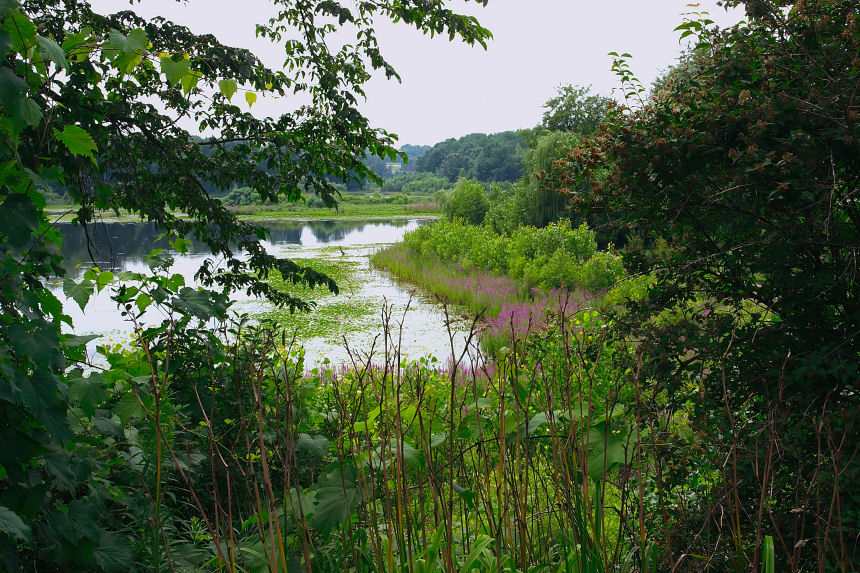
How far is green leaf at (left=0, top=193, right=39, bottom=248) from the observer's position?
153 centimetres

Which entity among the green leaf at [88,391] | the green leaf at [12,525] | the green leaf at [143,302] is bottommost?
the green leaf at [12,525]

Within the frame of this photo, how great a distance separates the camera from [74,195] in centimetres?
323

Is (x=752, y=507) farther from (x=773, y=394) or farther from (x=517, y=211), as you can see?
(x=517, y=211)

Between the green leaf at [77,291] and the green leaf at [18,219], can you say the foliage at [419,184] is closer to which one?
the green leaf at [77,291]

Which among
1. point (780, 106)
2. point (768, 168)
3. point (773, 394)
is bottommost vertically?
point (773, 394)

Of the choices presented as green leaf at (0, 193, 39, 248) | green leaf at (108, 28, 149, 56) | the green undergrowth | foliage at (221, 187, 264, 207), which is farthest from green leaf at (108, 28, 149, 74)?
the green undergrowth

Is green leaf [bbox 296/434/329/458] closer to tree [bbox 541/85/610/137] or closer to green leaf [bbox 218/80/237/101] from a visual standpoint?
green leaf [bbox 218/80/237/101]

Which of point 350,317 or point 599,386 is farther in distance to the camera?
point 350,317

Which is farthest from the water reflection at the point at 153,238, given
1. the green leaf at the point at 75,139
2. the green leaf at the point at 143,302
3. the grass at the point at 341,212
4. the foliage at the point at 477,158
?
the foliage at the point at 477,158

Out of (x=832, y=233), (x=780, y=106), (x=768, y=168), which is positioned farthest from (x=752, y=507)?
(x=780, y=106)

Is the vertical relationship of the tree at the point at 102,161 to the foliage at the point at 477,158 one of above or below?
below

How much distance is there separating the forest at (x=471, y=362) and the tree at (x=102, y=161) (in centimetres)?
1

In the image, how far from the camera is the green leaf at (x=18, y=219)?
153 cm

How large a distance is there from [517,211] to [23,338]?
21125 millimetres
